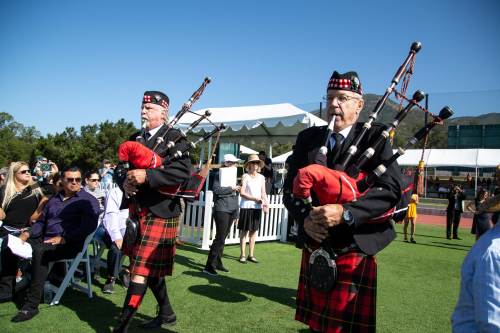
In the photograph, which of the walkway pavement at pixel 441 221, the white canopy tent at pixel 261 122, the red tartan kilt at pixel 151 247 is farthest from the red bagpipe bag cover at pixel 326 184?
the walkway pavement at pixel 441 221

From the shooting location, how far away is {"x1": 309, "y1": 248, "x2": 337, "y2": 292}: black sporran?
1.90 meters

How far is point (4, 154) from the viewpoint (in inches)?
1187

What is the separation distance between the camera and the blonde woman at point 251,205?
6488mm

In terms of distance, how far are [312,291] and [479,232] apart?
4527 millimetres

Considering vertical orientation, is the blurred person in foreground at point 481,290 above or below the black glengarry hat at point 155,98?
below

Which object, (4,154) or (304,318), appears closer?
(304,318)

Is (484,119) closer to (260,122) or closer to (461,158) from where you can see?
(461,158)

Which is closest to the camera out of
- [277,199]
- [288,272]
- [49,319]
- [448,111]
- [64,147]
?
[448,111]

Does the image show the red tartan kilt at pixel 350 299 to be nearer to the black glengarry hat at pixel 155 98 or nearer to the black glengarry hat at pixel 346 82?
the black glengarry hat at pixel 346 82

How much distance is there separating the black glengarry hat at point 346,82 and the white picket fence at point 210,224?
5.36m

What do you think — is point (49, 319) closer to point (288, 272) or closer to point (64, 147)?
point (288, 272)

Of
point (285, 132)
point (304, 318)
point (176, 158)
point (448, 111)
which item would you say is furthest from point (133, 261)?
point (285, 132)

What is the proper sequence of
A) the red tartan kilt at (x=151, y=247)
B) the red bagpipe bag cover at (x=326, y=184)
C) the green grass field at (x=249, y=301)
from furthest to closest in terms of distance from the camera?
the green grass field at (x=249, y=301) < the red tartan kilt at (x=151, y=247) < the red bagpipe bag cover at (x=326, y=184)

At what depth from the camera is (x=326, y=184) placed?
70.3 inches
